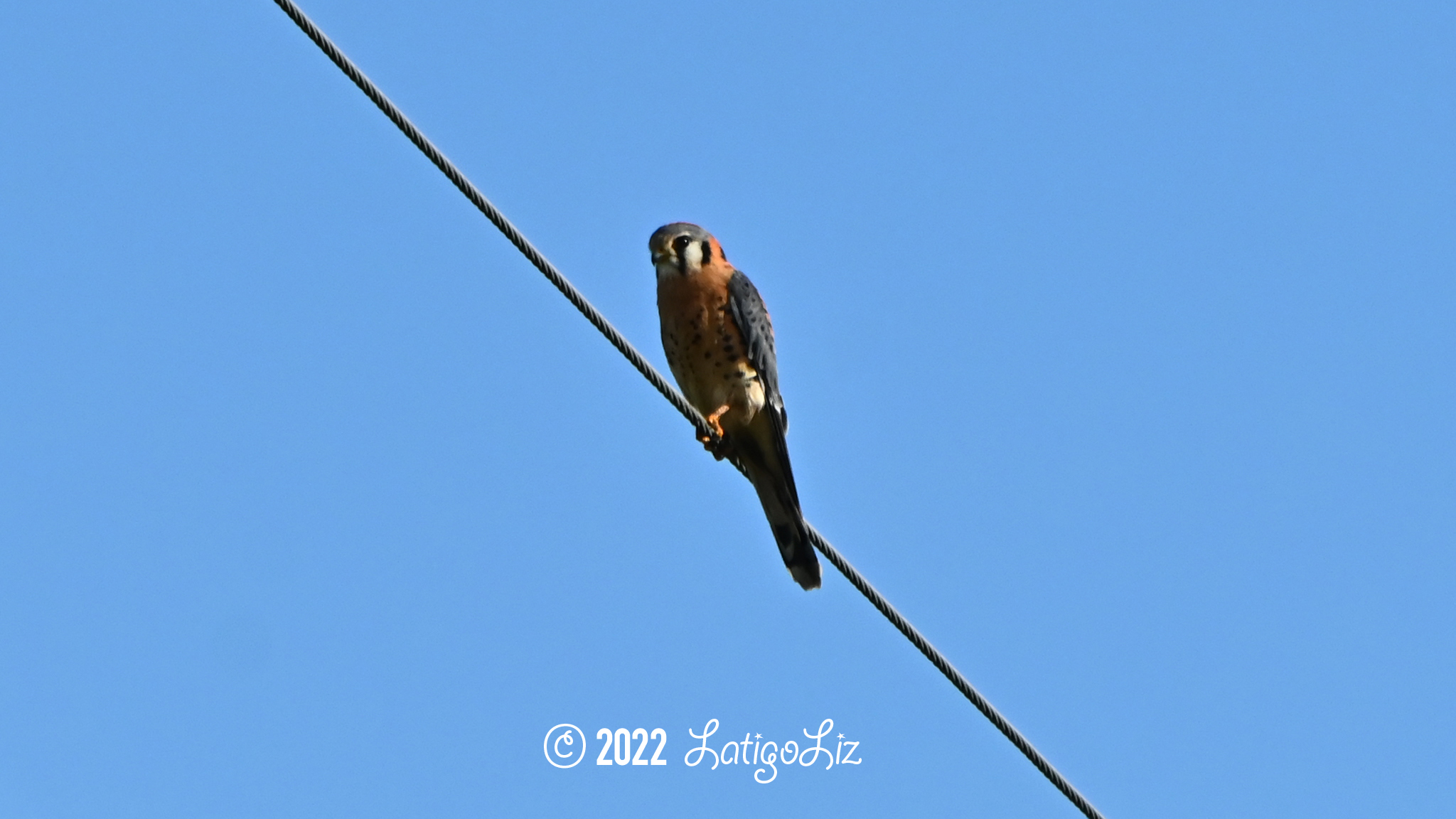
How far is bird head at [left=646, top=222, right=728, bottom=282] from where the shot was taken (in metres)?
5.90

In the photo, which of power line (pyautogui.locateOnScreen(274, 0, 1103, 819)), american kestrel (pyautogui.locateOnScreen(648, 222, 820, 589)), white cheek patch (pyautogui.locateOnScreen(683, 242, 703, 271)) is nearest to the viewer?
power line (pyautogui.locateOnScreen(274, 0, 1103, 819))

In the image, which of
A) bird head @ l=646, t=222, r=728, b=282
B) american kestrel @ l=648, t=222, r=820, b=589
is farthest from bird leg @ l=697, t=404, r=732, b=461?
bird head @ l=646, t=222, r=728, b=282

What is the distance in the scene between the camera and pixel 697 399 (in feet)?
19.5

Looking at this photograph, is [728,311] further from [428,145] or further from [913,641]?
[428,145]

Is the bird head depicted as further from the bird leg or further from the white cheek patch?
the bird leg

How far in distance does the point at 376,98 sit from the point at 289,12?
26 cm

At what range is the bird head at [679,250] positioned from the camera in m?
5.90

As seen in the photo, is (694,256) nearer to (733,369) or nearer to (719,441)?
(733,369)

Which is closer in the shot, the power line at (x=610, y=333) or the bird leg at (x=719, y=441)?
the power line at (x=610, y=333)

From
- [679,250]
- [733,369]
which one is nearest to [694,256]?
[679,250]

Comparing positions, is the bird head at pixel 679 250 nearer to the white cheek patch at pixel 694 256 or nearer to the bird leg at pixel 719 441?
the white cheek patch at pixel 694 256

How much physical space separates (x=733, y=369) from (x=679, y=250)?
0.48m

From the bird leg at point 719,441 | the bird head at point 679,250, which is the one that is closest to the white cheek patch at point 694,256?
the bird head at point 679,250

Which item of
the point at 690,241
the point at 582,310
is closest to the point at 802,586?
the point at 690,241
